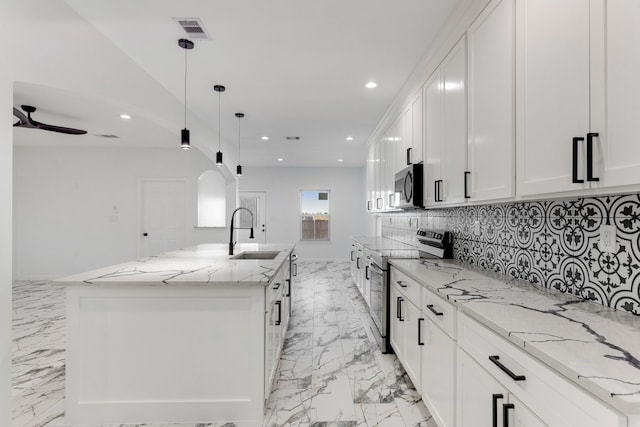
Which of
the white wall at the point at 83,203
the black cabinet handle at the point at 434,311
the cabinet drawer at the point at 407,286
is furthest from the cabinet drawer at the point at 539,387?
the white wall at the point at 83,203

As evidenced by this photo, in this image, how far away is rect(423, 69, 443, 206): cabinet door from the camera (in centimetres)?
250

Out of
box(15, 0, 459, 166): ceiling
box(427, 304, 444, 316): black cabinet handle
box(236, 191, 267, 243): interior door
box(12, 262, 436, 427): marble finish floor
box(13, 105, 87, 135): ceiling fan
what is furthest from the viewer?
box(236, 191, 267, 243): interior door

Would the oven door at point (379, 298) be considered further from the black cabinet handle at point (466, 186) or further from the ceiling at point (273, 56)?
the ceiling at point (273, 56)

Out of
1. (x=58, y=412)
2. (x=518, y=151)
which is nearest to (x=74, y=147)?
(x=58, y=412)

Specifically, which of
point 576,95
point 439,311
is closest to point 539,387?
point 439,311

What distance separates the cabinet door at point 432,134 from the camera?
2.50m


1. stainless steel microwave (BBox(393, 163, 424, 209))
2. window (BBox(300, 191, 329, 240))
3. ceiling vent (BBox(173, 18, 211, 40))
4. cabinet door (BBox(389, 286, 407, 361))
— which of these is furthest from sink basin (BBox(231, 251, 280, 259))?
window (BBox(300, 191, 329, 240))

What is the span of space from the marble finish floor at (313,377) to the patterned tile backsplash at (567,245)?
1112 millimetres

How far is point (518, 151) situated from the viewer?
60.0 inches

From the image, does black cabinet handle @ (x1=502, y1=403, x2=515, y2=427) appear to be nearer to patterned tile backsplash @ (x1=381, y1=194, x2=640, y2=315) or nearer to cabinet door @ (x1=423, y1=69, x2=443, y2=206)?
patterned tile backsplash @ (x1=381, y1=194, x2=640, y2=315)

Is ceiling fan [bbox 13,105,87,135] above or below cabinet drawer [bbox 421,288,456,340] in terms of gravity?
above

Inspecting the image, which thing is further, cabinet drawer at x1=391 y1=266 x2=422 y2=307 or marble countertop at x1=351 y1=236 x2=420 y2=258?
marble countertop at x1=351 y1=236 x2=420 y2=258

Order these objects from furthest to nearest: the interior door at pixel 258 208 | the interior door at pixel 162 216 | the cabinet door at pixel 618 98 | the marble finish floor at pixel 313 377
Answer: the interior door at pixel 258 208 < the interior door at pixel 162 216 < the marble finish floor at pixel 313 377 < the cabinet door at pixel 618 98

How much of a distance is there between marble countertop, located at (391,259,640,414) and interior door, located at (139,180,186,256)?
19.4 ft
